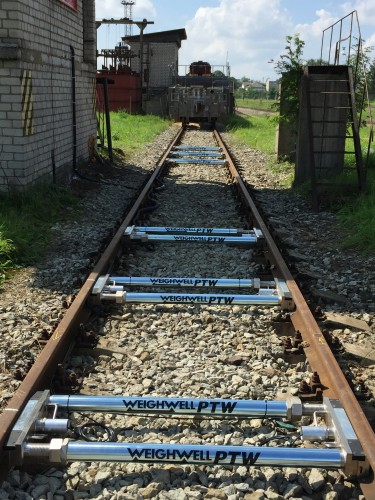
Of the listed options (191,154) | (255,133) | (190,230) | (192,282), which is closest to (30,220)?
(190,230)

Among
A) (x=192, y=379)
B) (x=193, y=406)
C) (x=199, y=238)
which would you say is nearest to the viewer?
(x=193, y=406)

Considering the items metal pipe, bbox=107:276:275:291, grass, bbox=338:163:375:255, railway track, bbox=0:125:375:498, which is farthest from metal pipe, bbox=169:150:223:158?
metal pipe, bbox=107:276:275:291

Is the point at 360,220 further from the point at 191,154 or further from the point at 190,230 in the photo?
the point at 191,154

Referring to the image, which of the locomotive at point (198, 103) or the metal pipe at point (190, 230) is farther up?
the locomotive at point (198, 103)

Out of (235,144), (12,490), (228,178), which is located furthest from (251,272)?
(235,144)

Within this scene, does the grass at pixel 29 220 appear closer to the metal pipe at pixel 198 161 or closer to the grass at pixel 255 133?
the metal pipe at pixel 198 161

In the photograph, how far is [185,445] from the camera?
2.60 m

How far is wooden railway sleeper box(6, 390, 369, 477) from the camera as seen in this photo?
2535mm

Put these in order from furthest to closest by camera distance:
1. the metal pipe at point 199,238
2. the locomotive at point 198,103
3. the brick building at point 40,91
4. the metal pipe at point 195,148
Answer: the locomotive at point 198,103 < the metal pipe at point 195,148 < the brick building at point 40,91 < the metal pipe at point 199,238

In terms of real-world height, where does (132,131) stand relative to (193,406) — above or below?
above

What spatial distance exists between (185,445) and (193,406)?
1.13 feet

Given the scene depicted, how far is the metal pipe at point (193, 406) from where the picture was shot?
2.93m

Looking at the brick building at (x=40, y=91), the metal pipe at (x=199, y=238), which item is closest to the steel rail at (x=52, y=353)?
the metal pipe at (x=199, y=238)

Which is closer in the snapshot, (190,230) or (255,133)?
(190,230)
